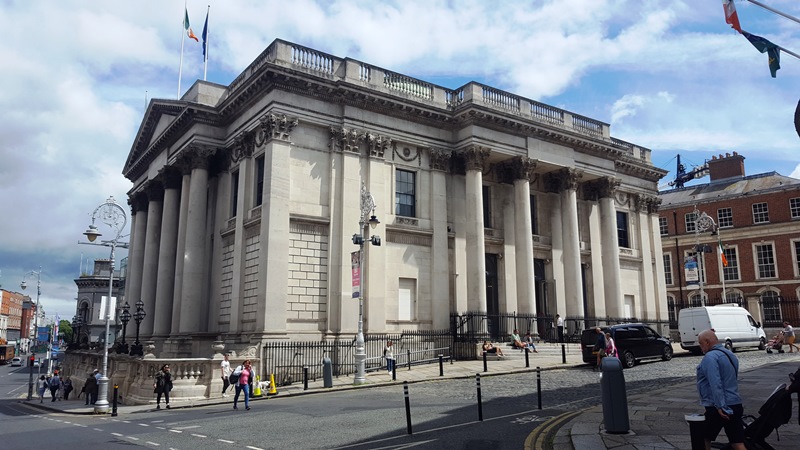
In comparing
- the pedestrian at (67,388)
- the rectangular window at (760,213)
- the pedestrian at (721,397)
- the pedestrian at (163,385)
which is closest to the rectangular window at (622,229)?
the rectangular window at (760,213)

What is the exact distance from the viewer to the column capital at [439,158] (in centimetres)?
3359

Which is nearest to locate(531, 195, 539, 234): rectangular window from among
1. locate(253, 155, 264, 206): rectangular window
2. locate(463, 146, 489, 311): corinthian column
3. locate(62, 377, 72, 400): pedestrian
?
locate(463, 146, 489, 311): corinthian column

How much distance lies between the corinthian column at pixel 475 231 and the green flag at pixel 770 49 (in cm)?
1693

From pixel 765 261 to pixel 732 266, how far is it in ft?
8.93

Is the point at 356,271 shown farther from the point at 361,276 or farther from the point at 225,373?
the point at 225,373

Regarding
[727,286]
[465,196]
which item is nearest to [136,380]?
[465,196]

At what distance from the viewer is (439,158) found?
33.8m

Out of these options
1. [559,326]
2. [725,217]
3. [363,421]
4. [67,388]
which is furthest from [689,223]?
[67,388]

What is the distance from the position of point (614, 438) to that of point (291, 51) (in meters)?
24.7

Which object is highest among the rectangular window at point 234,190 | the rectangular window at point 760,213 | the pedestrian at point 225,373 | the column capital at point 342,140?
the rectangular window at point 760,213

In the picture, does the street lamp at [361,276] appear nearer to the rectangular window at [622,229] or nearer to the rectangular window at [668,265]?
the rectangular window at [622,229]

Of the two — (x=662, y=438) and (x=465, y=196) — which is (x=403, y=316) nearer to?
(x=465, y=196)

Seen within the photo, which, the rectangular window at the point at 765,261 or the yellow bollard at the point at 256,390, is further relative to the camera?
the rectangular window at the point at 765,261

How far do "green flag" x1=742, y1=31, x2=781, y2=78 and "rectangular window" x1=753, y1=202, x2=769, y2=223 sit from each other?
138ft
